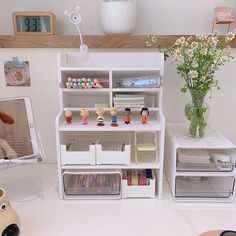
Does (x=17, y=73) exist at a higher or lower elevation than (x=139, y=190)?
higher

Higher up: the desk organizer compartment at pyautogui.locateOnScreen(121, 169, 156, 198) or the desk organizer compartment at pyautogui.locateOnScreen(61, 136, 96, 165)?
the desk organizer compartment at pyautogui.locateOnScreen(61, 136, 96, 165)

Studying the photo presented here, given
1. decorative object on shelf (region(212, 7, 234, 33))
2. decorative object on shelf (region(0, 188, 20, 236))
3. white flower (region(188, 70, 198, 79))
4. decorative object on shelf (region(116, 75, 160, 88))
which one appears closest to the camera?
decorative object on shelf (region(0, 188, 20, 236))

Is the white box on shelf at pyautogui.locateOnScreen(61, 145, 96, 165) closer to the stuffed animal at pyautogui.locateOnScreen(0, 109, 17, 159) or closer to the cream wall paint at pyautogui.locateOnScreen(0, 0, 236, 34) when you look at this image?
the stuffed animal at pyautogui.locateOnScreen(0, 109, 17, 159)

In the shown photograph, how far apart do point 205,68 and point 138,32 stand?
44cm

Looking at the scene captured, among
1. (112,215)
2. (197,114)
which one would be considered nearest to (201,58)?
(197,114)

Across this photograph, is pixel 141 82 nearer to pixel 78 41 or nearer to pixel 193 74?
pixel 193 74

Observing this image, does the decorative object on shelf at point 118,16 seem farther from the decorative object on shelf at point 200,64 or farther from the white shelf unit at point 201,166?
the white shelf unit at point 201,166

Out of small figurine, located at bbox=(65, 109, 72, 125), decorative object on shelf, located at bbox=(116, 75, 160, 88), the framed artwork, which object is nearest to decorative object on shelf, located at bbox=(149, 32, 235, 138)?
decorative object on shelf, located at bbox=(116, 75, 160, 88)

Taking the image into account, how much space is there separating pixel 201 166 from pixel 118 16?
2.32ft

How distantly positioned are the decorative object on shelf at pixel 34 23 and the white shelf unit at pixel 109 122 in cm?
15

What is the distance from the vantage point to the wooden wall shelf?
3.82 feet

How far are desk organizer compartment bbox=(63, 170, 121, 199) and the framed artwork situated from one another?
510 millimetres

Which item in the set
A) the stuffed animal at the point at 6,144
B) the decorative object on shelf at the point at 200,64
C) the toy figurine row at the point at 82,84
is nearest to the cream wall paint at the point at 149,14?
the decorative object on shelf at the point at 200,64

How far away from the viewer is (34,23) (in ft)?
3.84
